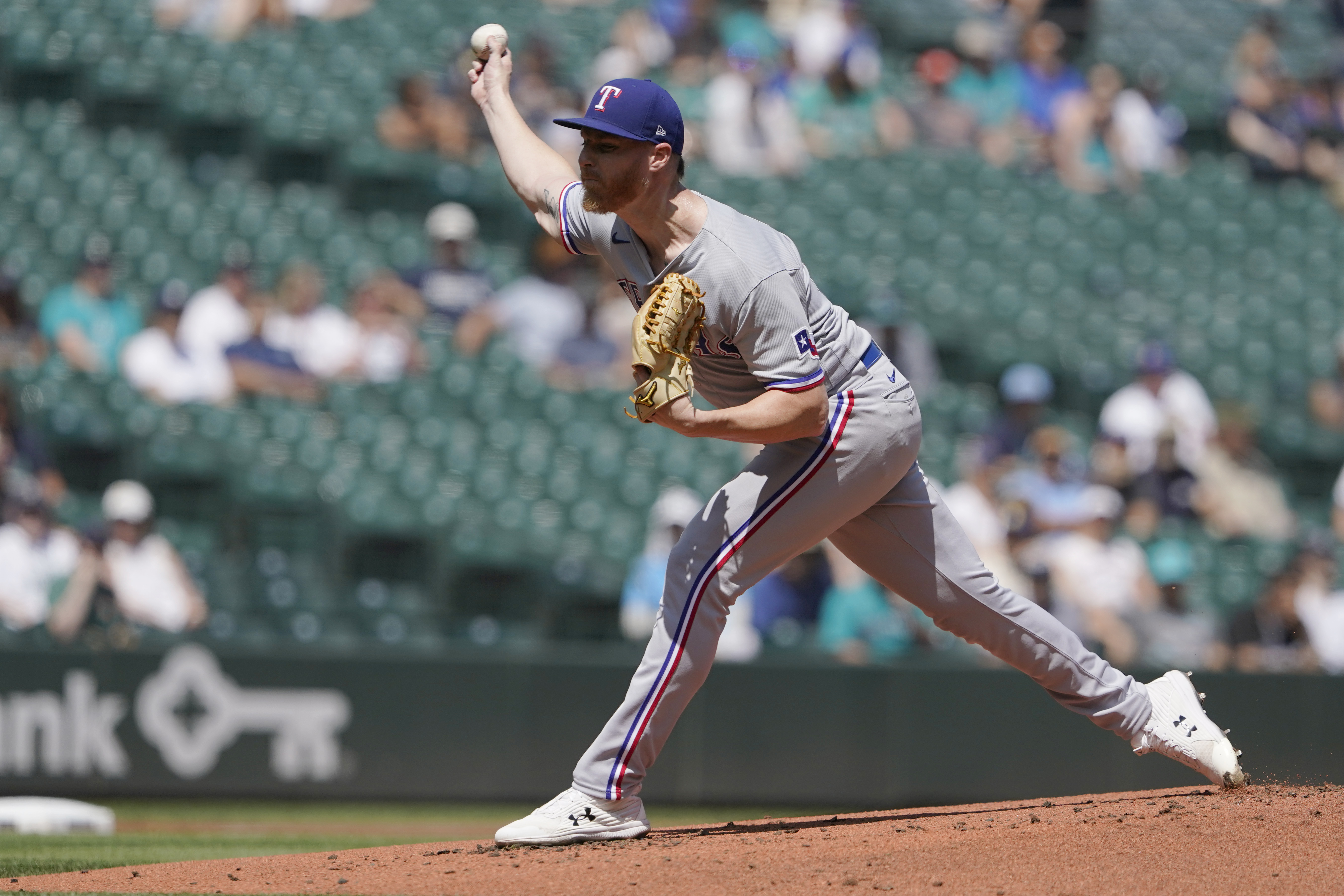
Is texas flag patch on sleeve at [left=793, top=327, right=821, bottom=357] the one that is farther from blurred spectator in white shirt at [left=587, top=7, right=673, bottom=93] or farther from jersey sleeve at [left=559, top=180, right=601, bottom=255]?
blurred spectator in white shirt at [left=587, top=7, right=673, bottom=93]

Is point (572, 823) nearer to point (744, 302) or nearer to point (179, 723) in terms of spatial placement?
point (744, 302)

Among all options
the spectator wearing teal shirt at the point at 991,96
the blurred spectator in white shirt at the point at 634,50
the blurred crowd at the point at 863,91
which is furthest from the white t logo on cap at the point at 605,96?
the spectator wearing teal shirt at the point at 991,96

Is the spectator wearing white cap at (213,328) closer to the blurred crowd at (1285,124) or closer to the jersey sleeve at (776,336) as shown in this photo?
the jersey sleeve at (776,336)

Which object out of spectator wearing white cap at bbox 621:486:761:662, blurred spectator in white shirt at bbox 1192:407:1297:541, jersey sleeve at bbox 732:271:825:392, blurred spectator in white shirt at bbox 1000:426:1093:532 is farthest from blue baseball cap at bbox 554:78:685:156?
blurred spectator in white shirt at bbox 1192:407:1297:541

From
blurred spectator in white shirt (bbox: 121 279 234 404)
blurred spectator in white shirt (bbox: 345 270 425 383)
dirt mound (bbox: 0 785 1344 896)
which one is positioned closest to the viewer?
dirt mound (bbox: 0 785 1344 896)

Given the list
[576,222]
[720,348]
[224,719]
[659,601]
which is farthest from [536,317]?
[720,348]
